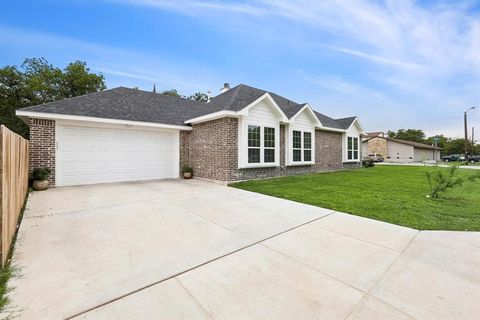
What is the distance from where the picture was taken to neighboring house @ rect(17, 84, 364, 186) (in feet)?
29.1

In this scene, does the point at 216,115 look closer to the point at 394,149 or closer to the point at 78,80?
the point at 78,80

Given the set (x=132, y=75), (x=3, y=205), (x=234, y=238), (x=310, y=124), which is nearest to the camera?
(x=3, y=205)

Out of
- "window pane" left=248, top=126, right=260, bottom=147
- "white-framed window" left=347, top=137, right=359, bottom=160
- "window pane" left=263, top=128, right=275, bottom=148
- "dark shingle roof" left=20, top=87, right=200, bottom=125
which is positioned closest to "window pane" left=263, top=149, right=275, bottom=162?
"window pane" left=263, top=128, right=275, bottom=148

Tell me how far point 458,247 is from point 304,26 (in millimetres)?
11973

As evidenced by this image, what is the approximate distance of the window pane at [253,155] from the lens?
34.2 ft

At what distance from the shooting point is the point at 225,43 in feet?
45.1

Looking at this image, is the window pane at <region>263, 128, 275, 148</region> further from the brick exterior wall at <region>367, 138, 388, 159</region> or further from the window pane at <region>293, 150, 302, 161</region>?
the brick exterior wall at <region>367, 138, 388, 159</region>

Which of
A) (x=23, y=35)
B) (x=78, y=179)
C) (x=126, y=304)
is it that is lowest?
(x=126, y=304)

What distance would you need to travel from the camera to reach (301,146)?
13.1m

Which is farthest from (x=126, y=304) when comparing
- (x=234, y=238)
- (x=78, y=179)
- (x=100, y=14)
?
(x=100, y=14)

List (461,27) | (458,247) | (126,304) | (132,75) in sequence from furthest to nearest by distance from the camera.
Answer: (132,75), (461,27), (458,247), (126,304)

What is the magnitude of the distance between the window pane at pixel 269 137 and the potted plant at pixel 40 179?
9351 mm

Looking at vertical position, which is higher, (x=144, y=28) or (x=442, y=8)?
Answer: (x=144, y=28)

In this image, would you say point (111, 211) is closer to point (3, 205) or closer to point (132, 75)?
point (3, 205)
